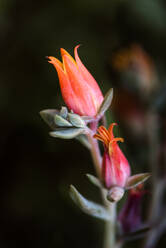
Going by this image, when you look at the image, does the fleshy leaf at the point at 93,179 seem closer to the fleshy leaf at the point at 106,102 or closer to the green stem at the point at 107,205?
the green stem at the point at 107,205

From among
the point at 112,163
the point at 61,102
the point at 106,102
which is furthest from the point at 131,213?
the point at 61,102

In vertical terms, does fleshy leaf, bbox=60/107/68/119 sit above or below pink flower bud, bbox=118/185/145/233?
above

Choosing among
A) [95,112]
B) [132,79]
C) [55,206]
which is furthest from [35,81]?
[95,112]

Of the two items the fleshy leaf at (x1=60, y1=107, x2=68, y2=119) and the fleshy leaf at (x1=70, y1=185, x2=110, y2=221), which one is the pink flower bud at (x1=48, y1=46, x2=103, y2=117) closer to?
the fleshy leaf at (x1=60, y1=107, x2=68, y2=119)

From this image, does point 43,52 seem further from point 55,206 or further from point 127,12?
point 55,206

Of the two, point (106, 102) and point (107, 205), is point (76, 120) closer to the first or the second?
point (106, 102)

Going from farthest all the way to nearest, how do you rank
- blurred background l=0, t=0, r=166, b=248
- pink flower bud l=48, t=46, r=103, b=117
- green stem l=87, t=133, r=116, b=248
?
blurred background l=0, t=0, r=166, b=248
green stem l=87, t=133, r=116, b=248
pink flower bud l=48, t=46, r=103, b=117

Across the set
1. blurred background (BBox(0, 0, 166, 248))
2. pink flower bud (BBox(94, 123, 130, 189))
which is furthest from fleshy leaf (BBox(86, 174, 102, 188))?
blurred background (BBox(0, 0, 166, 248))
